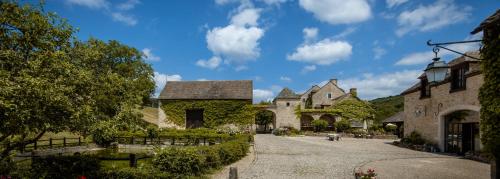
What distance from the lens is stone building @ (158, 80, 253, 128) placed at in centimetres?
3709

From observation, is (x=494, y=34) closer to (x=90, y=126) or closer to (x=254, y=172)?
(x=254, y=172)

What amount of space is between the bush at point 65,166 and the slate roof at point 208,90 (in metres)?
27.3

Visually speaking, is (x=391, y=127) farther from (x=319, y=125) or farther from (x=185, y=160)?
(x=185, y=160)

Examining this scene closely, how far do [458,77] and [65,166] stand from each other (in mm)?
19449

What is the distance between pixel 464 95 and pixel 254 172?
12.8m

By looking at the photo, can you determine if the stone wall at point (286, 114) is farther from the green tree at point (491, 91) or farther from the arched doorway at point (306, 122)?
the green tree at point (491, 91)

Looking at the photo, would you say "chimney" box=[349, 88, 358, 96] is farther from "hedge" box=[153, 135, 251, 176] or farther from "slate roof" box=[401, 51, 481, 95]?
"hedge" box=[153, 135, 251, 176]

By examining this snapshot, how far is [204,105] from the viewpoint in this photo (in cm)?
3738

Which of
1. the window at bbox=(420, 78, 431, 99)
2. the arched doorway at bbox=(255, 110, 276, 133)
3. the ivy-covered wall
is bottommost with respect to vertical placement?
the arched doorway at bbox=(255, 110, 276, 133)

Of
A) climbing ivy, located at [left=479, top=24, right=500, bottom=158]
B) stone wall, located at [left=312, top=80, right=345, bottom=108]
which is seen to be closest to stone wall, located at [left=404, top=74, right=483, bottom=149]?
climbing ivy, located at [left=479, top=24, right=500, bottom=158]

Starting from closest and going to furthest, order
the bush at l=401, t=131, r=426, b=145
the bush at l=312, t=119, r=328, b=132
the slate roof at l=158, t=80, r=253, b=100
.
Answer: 1. the bush at l=401, t=131, r=426, b=145
2. the slate roof at l=158, t=80, r=253, b=100
3. the bush at l=312, t=119, r=328, b=132

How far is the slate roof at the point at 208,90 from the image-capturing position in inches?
1486

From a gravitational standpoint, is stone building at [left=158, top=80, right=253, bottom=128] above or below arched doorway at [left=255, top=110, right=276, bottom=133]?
above

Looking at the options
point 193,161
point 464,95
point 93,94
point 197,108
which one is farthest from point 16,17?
point 197,108
